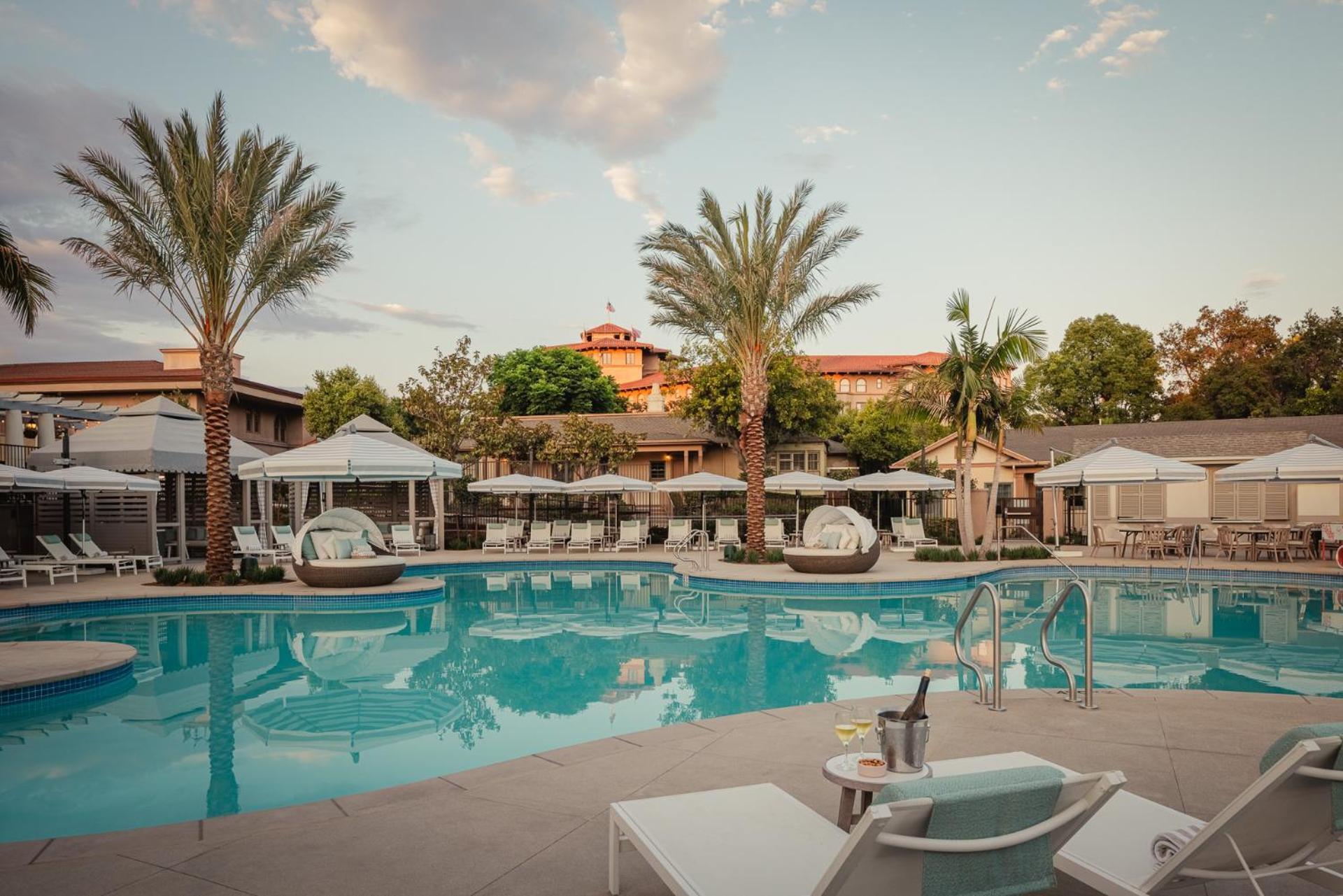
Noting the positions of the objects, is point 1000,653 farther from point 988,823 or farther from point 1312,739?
point 988,823

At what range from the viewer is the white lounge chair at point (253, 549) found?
64.0 ft

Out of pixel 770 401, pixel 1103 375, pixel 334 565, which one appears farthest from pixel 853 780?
pixel 1103 375

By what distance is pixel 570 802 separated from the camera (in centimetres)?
468

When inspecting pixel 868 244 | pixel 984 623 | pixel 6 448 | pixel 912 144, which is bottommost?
pixel 984 623

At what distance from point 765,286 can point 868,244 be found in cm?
312

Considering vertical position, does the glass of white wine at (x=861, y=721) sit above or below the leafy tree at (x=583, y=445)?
below

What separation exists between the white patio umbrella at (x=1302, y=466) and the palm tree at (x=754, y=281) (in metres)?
8.93

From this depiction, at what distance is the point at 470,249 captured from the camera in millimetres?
22484

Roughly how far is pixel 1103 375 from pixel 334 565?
40.8m

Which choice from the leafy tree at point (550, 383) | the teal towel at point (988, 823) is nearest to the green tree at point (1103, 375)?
the leafy tree at point (550, 383)

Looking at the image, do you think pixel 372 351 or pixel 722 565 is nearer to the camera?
pixel 722 565

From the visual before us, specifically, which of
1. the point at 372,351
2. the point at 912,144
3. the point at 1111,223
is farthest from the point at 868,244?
the point at 372,351

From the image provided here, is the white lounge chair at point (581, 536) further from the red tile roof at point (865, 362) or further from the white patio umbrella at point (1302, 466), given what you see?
the red tile roof at point (865, 362)

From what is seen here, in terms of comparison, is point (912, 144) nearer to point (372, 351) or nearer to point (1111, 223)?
point (1111, 223)
